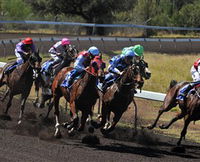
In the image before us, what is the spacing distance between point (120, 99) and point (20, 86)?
3774mm

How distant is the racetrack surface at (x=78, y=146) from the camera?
1051 centimetres

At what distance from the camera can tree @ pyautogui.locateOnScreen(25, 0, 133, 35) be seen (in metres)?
55.0

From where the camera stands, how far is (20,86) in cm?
1539

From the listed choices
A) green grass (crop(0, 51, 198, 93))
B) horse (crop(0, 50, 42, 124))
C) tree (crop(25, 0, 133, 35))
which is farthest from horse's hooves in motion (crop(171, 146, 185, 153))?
tree (crop(25, 0, 133, 35))

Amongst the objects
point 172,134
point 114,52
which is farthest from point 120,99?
point 114,52

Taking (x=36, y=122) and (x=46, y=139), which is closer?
(x=46, y=139)

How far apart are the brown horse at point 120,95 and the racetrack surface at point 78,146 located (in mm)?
485

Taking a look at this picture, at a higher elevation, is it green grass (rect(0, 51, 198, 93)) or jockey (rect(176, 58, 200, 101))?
jockey (rect(176, 58, 200, 101))

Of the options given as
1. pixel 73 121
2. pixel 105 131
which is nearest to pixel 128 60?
pixel 105 131

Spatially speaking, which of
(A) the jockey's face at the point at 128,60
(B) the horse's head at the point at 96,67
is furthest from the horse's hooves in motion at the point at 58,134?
(A) the jockey's face at the point at 128,60

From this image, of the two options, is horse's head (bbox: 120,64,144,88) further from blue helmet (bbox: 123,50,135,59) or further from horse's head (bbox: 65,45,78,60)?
horse's head (bbox: 65,45,78,60)

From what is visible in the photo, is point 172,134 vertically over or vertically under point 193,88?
under

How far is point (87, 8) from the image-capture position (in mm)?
55031

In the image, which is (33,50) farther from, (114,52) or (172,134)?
(114,52)
